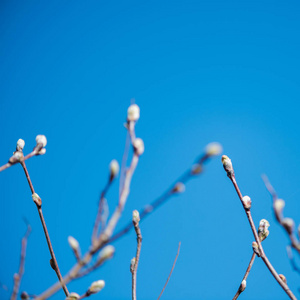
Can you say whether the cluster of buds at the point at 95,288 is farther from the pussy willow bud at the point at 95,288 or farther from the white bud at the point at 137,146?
the white bud at the point at 137,146

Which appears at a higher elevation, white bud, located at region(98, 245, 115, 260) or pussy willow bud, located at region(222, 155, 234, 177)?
pussy willow bud, located at region(222, 155, 234, 177)

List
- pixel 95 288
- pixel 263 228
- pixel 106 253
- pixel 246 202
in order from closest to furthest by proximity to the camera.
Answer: pixel 106 253
pixel 95 288
pixel 246 202
pixel 263 228

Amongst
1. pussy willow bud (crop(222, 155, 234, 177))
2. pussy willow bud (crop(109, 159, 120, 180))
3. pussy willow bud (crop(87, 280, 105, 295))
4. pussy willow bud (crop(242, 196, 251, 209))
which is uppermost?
pussy willow bud (crop(222, 155, 234, 177))

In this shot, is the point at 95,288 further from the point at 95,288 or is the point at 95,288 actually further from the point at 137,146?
the point at 137,146

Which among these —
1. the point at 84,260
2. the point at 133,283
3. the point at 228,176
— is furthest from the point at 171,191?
the point at 133,283

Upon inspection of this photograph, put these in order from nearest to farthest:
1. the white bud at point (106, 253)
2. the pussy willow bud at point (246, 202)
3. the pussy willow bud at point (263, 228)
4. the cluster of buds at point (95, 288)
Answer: the white bud at point (106, 253)
the cluster of buds at point (95, 288)
the pussy willow bud at point (246, 202)
the pussy willow bud at point (263, 228)

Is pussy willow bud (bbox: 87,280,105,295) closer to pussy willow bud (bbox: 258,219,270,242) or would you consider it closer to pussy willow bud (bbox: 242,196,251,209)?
pussy willow bud (bbox: 242,196,251,209)

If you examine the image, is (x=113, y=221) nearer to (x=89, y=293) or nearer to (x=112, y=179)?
(x=112, y=179)

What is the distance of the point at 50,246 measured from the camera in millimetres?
826

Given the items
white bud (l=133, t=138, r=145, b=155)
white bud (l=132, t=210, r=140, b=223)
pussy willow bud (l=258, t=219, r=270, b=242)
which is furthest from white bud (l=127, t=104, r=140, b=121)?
pussy willow bud (l=258, t=219, r=270, b=242)

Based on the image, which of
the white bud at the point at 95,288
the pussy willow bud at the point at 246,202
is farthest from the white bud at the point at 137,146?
the pussy willow bud at the point at 246,202

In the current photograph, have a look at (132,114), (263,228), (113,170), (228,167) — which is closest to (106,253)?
(113,170)

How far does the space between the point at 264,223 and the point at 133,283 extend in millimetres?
549

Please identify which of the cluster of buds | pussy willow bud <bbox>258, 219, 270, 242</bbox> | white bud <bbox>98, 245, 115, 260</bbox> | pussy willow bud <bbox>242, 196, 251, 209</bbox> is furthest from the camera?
pussy willow bud <bbox>258, 219, 270, 242</bbox>
